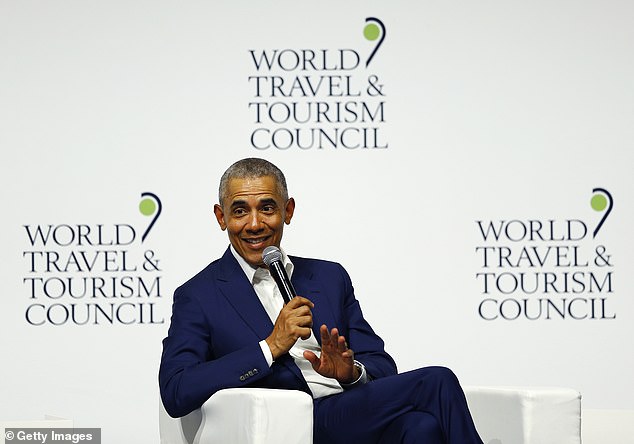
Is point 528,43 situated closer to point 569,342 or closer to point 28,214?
point 569,342

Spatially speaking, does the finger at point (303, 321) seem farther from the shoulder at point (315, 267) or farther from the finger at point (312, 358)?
the shoulder at point (315, 267)

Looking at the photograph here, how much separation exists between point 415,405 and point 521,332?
2.14 meters

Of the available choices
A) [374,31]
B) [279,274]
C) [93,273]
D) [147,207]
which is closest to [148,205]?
[147,207]

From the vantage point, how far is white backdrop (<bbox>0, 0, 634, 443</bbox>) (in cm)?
520

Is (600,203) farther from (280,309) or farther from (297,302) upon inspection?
(297,302)

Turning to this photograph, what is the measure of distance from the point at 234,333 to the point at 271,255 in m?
0.31

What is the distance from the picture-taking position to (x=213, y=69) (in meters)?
5.23

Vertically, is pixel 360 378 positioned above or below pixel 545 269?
below

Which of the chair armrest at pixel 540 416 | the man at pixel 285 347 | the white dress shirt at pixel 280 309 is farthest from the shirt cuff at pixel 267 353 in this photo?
the chair armrest at pixel 540 416

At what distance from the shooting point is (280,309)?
357 cm

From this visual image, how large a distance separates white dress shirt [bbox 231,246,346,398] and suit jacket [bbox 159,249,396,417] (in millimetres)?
28

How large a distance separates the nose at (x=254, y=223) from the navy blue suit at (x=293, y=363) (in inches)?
6.2

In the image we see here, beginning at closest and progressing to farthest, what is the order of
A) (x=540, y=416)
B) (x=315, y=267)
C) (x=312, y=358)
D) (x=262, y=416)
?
(x=262, y=416)
(x=312, y=358)
(x=540, y=416)
(x=315, y=267)

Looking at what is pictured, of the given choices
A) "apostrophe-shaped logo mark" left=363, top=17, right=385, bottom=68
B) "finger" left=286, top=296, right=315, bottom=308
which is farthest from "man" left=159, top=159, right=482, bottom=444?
"apostrophe-shaped logo mark" left=363, top=17, right=385, bottom=68
